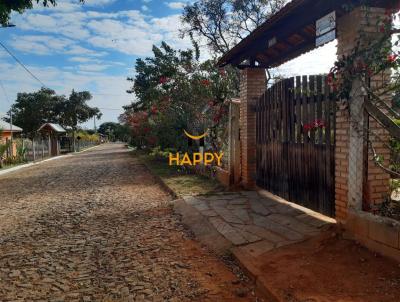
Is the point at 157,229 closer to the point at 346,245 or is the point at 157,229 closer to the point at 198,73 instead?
the point at 346,245

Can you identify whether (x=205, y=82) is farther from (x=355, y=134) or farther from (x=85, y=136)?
(x=85, y=136)

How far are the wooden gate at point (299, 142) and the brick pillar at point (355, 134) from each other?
1.44 ft

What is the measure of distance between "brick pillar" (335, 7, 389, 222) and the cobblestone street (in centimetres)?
175

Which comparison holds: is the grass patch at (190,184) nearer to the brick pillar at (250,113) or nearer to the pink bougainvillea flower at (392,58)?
the brick pillar at (250,113)

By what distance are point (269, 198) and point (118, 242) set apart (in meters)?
3.33

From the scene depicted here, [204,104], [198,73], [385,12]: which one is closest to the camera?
[385,12]

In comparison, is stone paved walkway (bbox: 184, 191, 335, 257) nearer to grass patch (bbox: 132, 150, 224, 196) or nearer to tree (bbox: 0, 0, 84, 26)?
grass patch (bbox: 132, 150, 224, 196)

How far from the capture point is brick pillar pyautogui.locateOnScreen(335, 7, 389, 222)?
4.18m

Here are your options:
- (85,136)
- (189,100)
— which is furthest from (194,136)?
(85,136)

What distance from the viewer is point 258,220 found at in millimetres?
5695

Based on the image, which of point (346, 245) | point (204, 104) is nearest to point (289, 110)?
point (346, 245)

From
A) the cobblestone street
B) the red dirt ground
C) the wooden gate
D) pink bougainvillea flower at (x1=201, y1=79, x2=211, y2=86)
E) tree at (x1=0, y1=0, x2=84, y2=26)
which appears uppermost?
tree at (x1=0, y1=0, x2=84, y2=26)

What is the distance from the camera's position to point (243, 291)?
348 cm

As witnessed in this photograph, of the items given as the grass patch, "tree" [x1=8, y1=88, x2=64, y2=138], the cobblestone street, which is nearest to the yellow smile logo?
the grass patch
